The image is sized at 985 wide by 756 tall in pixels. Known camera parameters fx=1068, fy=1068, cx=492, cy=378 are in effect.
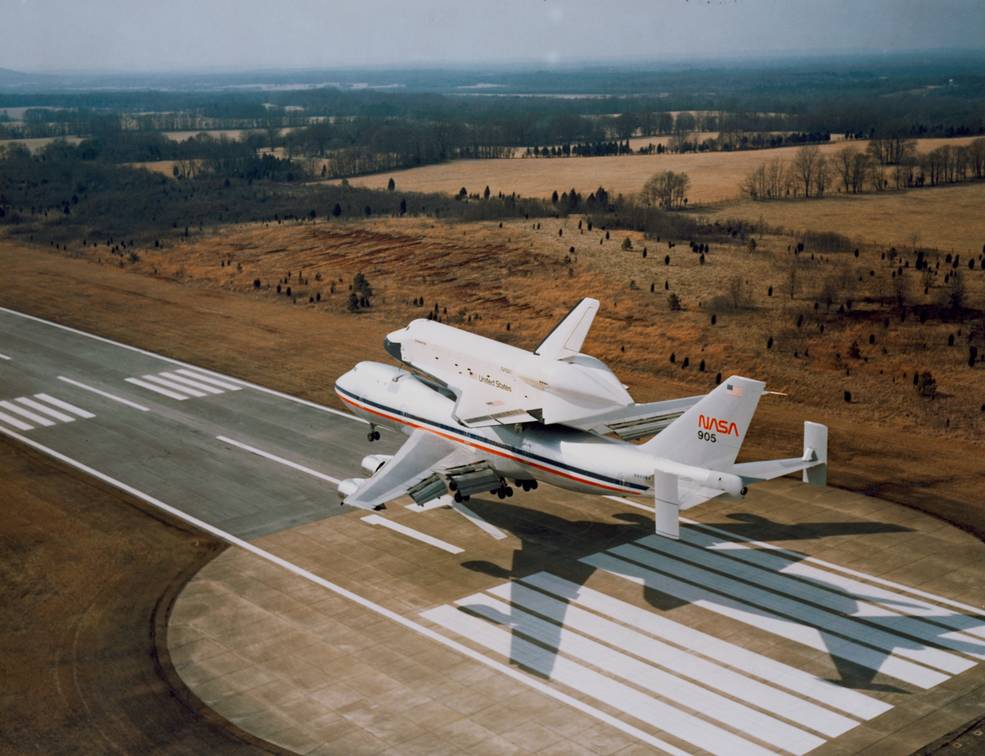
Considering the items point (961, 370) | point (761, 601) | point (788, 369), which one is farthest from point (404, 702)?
point (961, 370)

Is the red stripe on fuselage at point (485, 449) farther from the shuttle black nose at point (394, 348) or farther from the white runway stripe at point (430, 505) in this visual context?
the white runway stripe at point (430, 505)

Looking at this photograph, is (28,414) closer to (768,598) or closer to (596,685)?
(596,685)

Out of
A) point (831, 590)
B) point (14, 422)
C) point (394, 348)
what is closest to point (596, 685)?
point (831, 590)

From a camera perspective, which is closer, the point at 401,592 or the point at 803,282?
the point at 401,592

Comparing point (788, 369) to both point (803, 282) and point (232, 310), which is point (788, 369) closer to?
point (803, 282)

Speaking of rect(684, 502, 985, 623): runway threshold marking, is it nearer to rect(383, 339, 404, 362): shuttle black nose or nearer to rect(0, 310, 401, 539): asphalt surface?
rect(383, 339, 404, 362): shuttle black nose

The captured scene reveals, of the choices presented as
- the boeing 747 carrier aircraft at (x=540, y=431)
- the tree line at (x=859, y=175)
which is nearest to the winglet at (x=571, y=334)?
the boeing 747 carrier aircraft at (x=540, y=431)

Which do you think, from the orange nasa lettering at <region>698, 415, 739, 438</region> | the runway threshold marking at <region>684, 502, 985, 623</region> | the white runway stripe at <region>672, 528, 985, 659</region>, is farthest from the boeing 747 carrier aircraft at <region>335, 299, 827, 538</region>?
the white runway stripe at <region>672, 528, 985, 659</region>
